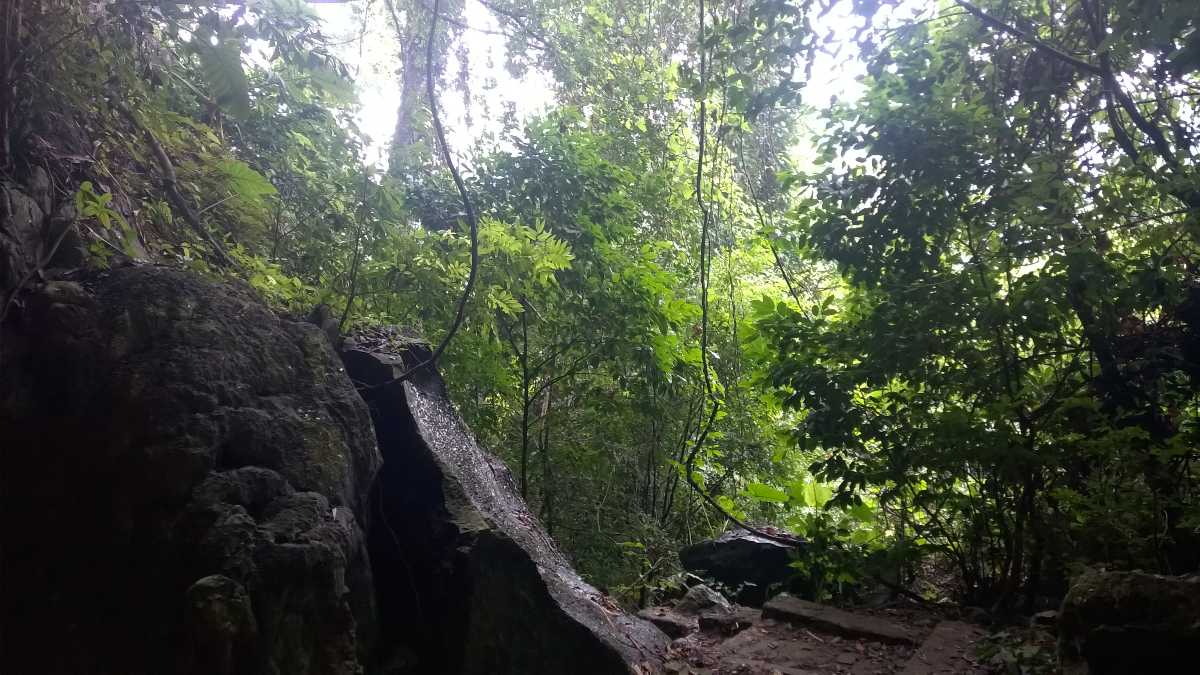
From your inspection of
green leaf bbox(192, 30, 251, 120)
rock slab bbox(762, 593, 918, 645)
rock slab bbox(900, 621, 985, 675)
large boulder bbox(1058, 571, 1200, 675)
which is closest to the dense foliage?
green leaf bbox(192, 30, 251, 120)

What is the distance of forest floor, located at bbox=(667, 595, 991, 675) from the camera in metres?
4.23

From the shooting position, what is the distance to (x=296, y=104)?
5816mm

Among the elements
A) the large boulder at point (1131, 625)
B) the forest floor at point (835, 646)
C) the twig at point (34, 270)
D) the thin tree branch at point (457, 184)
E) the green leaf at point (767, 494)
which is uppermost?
the thin tree branch at point (457, 184)

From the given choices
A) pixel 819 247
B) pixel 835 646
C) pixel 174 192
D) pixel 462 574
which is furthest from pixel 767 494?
pixel 174 192

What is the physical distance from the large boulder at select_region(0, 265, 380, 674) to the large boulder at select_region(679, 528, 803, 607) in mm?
3826

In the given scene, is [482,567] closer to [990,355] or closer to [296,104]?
[990,355]

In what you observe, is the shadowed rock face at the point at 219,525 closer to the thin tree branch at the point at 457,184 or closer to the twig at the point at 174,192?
the thin tree branch at the point at 457,184

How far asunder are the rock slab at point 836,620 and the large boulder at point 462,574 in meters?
1.22

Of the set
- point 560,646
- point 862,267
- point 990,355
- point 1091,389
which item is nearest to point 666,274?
point 862,267

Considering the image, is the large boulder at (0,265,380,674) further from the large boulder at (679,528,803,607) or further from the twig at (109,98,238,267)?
the large boulder at (679,528,803,607)

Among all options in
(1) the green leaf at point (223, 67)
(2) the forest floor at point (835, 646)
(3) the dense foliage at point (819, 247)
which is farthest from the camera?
(2) the forest floor at point (835, 646)

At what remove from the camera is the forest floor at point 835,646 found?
423cm

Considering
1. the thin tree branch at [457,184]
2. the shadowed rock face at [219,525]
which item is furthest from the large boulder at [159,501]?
the thin tree branch at [457,184]

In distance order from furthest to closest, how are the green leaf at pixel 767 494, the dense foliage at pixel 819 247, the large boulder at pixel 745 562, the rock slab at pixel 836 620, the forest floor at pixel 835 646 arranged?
the green leaf at pixel 767 494 < the large boulder at pixel 745 562 < the rock slab at pixel 836 620 < the forest floor at pixel 835 646 < the dense foliage at pixel 819 247
